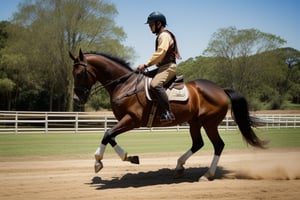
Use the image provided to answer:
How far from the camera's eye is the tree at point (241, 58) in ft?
150

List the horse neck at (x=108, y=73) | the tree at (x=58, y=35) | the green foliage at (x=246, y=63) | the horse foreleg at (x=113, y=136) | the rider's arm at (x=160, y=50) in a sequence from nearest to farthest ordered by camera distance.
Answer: the horse foreleg at (x=113, y=136), the rider's arm at (x=160, y=50), the horse neck at (x=108, y=73), the tree at (x=58, y=35), the green foliage at (x=246, y=63)

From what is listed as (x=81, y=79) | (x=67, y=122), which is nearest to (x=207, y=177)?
(x=81, y=79)

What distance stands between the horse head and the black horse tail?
145 inches

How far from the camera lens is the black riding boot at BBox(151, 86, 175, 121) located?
763 cm

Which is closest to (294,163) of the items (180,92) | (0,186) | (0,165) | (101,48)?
(180,92)

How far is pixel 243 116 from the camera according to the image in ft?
30.0

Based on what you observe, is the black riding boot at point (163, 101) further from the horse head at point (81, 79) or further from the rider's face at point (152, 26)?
the horse head at point (81, 79)

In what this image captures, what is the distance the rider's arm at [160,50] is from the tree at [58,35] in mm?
27793

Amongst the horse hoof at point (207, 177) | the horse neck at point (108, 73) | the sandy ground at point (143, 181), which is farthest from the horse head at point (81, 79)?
the horse hoof at point (207, 177)

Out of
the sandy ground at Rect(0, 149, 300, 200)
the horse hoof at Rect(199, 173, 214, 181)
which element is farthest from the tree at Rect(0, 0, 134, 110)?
the horse hoof at Rect(199, 173, 214, 181)

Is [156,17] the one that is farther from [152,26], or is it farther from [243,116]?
[243,116]

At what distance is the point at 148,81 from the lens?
790cm

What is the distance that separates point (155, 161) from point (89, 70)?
447cm

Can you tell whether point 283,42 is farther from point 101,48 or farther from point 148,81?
point 148,81
